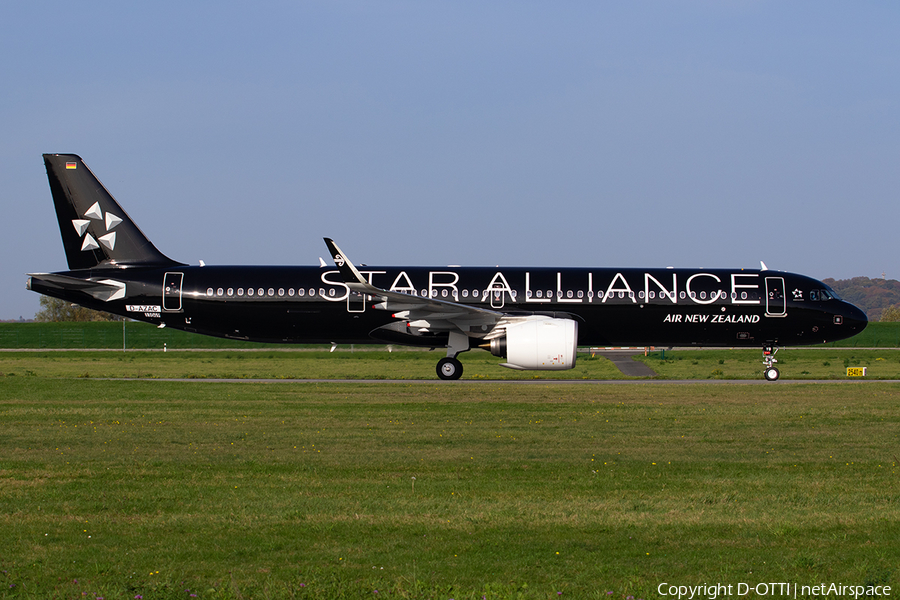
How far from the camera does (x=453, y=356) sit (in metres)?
29.4

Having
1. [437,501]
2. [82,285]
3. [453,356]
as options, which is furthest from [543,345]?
[437,501]

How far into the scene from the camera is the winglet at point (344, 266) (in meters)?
27.0

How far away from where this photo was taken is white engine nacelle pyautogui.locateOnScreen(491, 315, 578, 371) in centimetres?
2656

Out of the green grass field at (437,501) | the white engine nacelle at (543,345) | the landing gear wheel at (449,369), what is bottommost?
the green grass field at (437,501)

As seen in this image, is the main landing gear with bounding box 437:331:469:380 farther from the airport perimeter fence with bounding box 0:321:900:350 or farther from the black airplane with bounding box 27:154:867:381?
the airport perimeter fence with bounding box 0:321:900:350

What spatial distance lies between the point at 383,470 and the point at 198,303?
20.3 m

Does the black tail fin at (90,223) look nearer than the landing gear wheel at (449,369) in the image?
No

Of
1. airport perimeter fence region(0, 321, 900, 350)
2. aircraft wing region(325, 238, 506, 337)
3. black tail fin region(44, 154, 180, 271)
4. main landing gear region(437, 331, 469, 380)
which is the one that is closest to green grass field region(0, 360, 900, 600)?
aircraft wing region(325, 238, 506, 337)

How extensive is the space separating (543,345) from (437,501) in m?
17.3

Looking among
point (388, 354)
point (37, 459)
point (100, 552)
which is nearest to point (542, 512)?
point (100, 552)

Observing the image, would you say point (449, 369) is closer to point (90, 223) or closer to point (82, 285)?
point (82, 285)

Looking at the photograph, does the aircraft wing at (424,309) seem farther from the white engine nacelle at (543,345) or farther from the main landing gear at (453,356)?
the white engine nacelle at (543,345)

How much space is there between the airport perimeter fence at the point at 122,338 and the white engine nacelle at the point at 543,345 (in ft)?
124

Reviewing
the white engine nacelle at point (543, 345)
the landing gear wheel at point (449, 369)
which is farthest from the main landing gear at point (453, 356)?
the white engine nacelle at point (543, 345)
